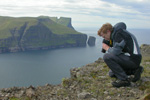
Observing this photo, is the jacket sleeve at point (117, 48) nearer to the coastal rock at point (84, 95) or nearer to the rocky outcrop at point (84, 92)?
the rocky outcrop at point (84, 92)

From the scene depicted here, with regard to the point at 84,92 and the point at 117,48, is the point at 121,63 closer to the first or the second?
the point at 117,48

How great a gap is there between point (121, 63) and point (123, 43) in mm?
1268

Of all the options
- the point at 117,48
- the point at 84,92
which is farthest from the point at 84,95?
the point at 117,48

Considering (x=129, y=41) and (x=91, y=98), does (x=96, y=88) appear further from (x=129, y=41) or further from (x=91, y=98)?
(x=129, y=41)

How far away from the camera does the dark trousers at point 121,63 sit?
875 cm

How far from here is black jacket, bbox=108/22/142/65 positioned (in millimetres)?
8305

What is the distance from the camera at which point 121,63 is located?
893 centimetres

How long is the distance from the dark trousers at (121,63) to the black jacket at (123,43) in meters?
0.23

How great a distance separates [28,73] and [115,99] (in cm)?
12375

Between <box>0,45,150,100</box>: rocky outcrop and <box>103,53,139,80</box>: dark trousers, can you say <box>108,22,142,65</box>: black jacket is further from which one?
<box>0,45,150,100</box>: rocky outcrop

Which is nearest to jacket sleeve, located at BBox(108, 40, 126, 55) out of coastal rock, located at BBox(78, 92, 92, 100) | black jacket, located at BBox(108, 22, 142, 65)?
black jacket, located at BBox(108, 22, 142, 65)

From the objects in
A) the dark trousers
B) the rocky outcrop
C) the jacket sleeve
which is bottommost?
the rocky outcrop

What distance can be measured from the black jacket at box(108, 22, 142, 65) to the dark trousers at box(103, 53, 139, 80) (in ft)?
0.75

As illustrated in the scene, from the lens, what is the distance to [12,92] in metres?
9.16
